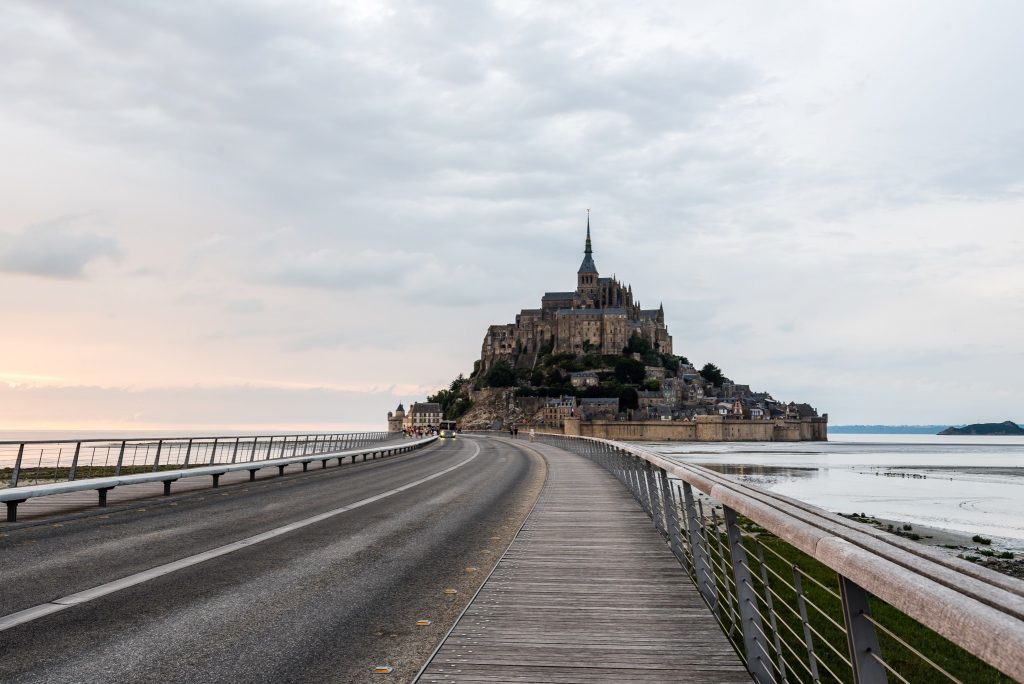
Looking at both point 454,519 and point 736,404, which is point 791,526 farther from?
point 736,404

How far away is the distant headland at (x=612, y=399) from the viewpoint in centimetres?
16412

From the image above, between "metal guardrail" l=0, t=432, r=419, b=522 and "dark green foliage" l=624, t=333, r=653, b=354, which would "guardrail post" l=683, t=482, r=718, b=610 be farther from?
"dark green foliage" l=624, t=333, r=653, b=354

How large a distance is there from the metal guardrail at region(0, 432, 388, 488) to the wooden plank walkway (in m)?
11.3

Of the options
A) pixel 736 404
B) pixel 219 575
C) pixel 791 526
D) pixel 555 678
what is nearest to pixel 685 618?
pixel 555 678

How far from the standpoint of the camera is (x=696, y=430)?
166 metres

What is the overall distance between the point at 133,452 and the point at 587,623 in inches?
810

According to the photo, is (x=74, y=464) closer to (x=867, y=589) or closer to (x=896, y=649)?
(x=896, y=649)

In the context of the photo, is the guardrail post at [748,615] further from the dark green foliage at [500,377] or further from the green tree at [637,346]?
the dark green foliage at [500,377]

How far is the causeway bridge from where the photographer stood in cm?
282

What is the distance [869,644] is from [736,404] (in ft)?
599

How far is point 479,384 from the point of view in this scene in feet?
655

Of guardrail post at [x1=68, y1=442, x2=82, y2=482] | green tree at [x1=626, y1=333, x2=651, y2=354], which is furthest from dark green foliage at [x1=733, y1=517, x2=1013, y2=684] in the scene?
green tree at [x1=626, y1=333, x2=651, y2=354]

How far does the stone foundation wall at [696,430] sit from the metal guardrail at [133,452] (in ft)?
369

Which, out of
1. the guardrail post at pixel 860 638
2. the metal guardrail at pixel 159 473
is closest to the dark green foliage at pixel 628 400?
the metal guardrail at pixel 159 473
